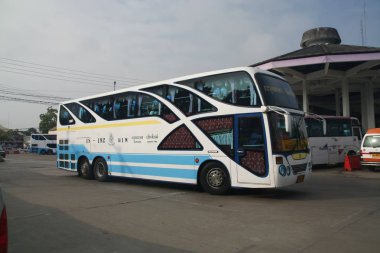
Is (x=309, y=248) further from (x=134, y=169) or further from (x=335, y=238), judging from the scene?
(x=134, y=169)

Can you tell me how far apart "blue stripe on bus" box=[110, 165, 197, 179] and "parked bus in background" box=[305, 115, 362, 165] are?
983 centimetres

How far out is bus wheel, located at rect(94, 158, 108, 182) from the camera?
14.1m

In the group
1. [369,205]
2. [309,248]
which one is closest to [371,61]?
[369,205]

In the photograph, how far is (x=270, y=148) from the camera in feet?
29.8

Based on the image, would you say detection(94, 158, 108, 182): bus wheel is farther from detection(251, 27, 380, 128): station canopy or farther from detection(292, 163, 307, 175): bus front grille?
detection(251, 27, 380, 128): station canopy

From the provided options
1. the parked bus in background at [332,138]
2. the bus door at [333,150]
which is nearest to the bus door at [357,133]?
the parked bus in background at [332,138]

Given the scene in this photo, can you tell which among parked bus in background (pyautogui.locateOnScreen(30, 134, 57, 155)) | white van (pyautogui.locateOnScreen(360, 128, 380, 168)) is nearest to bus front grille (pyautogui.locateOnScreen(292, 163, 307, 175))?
white van (pyautogui.locateOnScreen(360, 128, 380, 168))

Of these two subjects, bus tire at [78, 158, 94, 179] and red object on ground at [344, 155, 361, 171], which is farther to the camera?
red object on ground at [344, 155, 361, 171]

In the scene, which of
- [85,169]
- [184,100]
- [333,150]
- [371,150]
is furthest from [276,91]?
[333,150]

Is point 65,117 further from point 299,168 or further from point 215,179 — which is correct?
point 299,168

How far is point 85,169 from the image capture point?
1533 centimetres

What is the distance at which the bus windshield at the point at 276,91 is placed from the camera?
9516 millimetres

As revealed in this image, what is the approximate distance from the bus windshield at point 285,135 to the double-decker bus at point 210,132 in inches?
1.0

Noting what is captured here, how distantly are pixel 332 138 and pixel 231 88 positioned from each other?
11.9m
